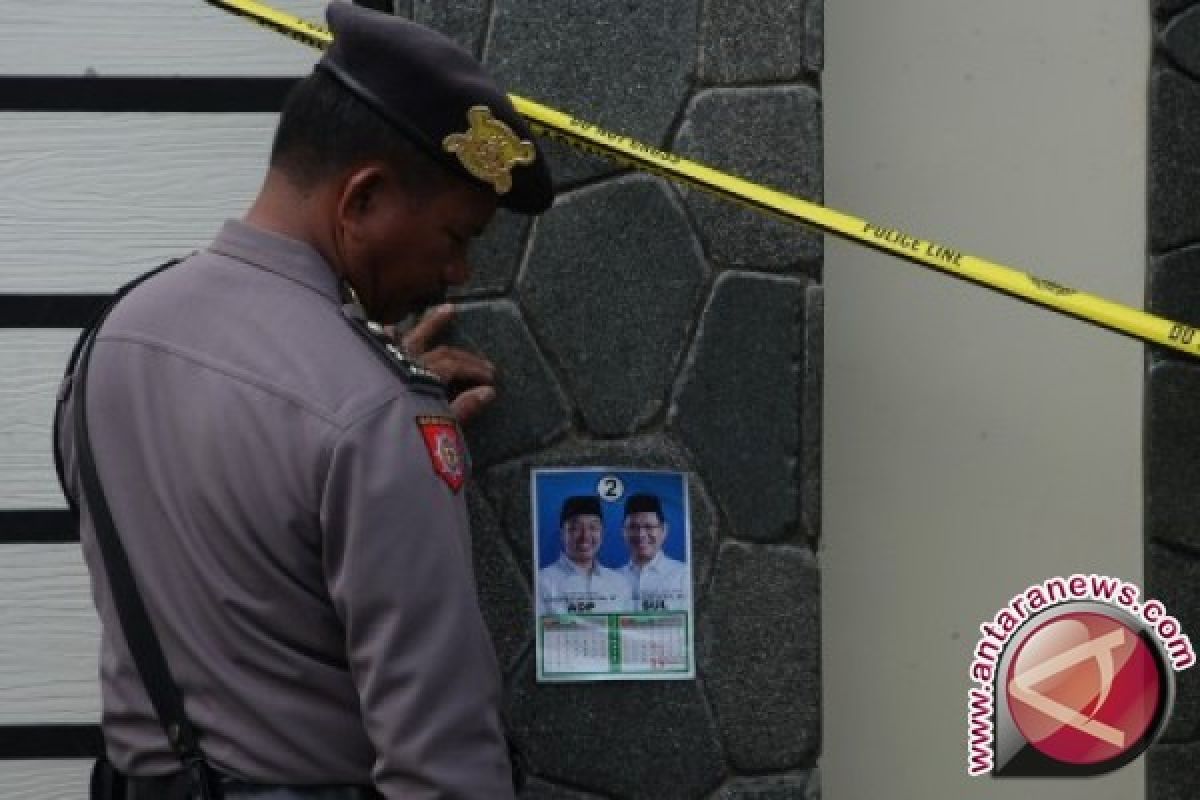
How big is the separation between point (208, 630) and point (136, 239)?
1313mm

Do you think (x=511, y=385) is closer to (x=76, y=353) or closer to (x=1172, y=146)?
(x=76, y=353)

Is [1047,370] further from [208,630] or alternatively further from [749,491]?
[208,630]

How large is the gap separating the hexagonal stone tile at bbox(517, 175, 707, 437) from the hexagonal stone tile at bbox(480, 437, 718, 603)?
1.3 inches

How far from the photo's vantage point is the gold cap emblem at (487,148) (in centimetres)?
198

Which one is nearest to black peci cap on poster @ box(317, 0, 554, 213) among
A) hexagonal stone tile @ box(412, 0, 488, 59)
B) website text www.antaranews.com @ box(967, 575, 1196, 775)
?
hexagonal stone tile @ box(412, 0, 488, 59)

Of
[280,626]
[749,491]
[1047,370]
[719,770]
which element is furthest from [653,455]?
[280,626]

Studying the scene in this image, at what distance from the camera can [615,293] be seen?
2836mm

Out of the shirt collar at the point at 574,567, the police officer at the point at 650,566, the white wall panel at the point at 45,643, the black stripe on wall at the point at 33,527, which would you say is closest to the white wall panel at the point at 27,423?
the black stripe on wall at the point at 33,527

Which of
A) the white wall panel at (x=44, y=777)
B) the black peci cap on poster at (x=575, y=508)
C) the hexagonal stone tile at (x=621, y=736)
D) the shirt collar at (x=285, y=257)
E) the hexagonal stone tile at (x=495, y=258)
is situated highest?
the shirt collar at (x=285, y=257)

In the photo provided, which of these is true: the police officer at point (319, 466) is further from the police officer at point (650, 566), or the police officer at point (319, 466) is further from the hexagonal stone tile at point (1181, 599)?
the hexagonal stone tile at point (1181, 599)

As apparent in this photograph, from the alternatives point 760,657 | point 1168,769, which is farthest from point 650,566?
point 1168,769

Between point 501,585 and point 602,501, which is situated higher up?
point 602,501

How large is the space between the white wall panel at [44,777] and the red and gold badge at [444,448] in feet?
4.72

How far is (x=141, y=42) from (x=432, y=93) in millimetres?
1218
